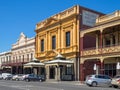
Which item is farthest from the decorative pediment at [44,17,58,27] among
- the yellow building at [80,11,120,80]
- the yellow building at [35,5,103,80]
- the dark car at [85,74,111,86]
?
the dark car at [85,74,111,86]

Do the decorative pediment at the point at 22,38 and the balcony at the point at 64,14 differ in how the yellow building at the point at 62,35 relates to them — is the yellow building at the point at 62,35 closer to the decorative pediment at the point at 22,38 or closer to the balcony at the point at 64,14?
the balcony at the point at 64,14

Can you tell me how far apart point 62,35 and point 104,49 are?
1267 centimetres

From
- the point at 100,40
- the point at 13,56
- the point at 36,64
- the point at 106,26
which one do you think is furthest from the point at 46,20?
the point at 13,56

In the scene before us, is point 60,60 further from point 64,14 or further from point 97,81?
point 97,81

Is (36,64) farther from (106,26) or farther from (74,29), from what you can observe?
(106,26)

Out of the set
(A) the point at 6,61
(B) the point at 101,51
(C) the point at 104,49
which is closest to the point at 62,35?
(B) the point at 101,51

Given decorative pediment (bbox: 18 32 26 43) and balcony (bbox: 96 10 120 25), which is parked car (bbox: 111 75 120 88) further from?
decorative pediment (bbox: 18 32 26 43)

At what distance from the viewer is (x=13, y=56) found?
77312mm

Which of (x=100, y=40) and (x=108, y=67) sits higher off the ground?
(x=100, y=40)

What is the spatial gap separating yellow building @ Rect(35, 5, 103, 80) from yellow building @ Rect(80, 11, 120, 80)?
2180 millimetres

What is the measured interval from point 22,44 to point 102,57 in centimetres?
3564

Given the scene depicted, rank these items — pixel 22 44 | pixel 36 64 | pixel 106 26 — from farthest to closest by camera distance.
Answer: pixel 22 44 < pixel 36 64 < pixel 106 26

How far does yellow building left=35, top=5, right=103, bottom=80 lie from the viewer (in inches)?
1837

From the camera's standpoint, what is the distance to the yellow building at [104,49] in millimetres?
38500
